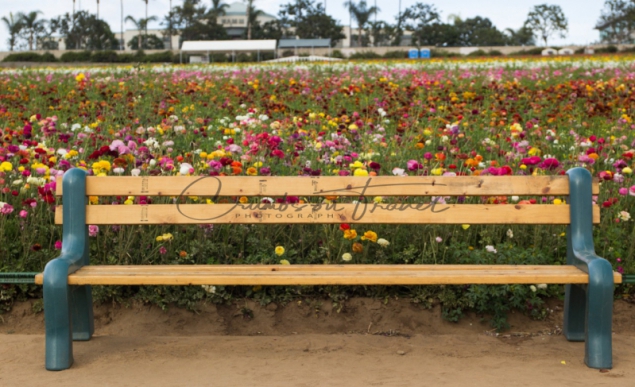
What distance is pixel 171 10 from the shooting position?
216 feet

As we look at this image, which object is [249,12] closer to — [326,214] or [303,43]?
[303,43]

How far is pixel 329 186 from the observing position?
10.6 ft

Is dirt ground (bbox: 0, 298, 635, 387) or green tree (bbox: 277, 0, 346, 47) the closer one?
dirt ground (bbox: 0, 298, 635, 387)

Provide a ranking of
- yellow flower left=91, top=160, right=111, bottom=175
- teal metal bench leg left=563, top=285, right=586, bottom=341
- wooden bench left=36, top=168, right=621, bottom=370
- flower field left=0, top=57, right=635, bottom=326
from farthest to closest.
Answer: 1. flower field left=0, top=57, right=635, bottom=326
2. yellow flower left=91, top=160, right=111, bottom=175
3. teal metal bench leg left=563, top=285, right=586, bottom=341
4. wooden bench left=36, top=168, right=621, bottom=370

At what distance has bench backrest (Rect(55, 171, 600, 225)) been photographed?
10.4 ft

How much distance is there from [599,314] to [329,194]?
1192 millimetres

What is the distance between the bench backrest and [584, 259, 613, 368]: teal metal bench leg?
0.33 m

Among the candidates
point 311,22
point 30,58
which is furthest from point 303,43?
point 30,58

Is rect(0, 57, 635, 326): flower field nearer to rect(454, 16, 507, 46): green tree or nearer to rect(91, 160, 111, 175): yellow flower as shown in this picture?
rect(91, 160, 111, 175): yellow flower

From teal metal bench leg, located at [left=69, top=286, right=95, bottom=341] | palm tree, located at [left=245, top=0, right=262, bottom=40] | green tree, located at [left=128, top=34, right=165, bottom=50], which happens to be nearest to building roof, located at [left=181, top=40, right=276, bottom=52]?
palm tree, located at [left=245, top=0, right=262, bottom=40]

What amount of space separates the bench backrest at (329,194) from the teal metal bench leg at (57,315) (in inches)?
12.9

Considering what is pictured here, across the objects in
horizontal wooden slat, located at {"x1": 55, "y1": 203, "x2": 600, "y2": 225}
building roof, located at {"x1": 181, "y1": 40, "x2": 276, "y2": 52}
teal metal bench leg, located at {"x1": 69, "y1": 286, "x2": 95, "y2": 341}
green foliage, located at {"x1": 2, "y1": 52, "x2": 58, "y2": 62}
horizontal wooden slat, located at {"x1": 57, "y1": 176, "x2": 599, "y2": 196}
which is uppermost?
building roof, located at {"x1": 181, "y1": 40, "x2": 276, "y2": 52}

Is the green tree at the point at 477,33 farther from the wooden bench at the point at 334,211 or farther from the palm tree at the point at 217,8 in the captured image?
the wooden bench at the point at 334,211

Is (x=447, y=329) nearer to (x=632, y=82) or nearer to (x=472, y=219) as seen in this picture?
→ (x=472, y=219)
